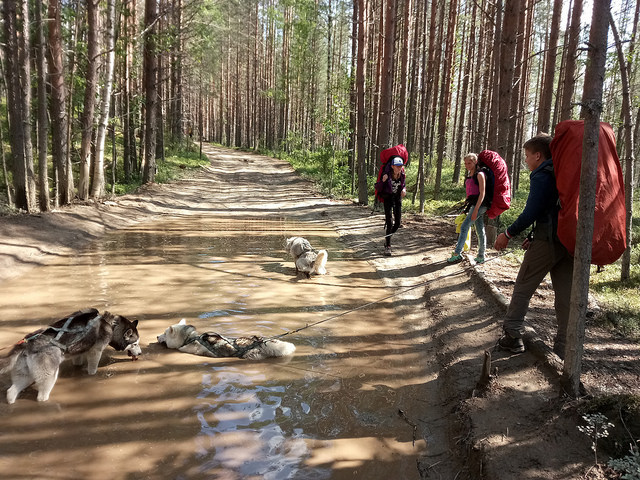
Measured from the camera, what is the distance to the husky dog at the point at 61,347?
13.1ft

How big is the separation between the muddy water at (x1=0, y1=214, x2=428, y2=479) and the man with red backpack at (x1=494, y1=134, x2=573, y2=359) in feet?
5.15

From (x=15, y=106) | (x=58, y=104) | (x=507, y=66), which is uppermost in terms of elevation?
(x=507, y=66)

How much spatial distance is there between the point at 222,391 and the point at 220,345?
86 centimetres

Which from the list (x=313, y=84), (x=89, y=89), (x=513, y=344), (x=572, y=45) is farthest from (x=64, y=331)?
(x=313, y=84)

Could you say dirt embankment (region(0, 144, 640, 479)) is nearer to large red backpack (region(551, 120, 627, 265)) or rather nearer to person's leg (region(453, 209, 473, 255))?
person's leg (region(453, 209, 473, 255))

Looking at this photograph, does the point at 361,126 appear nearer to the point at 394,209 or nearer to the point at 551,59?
the point at 551,59

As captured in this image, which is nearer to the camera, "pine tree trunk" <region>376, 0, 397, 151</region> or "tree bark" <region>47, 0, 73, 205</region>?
"tree bark" <region>47, 0, 73, 205</region>

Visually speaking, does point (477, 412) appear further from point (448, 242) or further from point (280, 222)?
point (280, 222)

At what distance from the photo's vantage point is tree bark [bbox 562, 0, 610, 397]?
10.5ft

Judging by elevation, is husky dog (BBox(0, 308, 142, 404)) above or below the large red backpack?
below

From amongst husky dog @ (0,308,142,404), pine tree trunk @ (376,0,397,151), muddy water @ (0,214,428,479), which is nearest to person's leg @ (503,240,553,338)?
muddy water @ (0,214,428,479)

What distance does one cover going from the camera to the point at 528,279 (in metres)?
4.48

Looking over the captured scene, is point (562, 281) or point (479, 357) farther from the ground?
point (562, 281)

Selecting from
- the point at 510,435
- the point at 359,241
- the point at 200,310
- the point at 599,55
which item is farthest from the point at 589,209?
the point at 359,241
